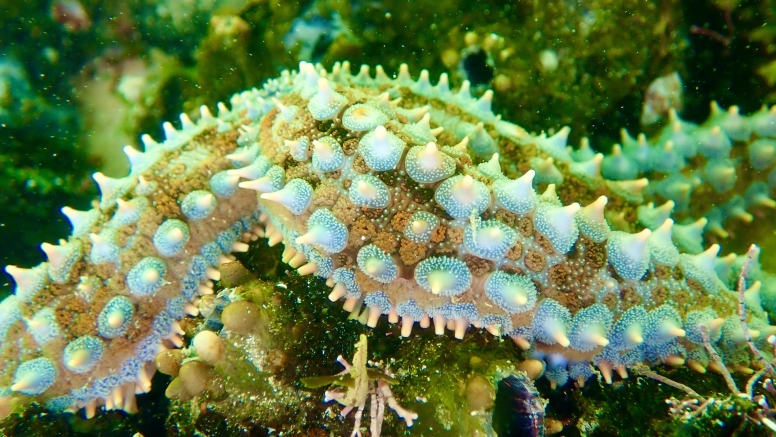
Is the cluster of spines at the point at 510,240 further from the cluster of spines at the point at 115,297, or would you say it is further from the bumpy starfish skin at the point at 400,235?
the cluster of spines at the point at 115,297

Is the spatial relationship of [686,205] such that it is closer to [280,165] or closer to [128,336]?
[280,165]

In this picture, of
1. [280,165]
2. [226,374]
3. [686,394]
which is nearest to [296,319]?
[226,374]

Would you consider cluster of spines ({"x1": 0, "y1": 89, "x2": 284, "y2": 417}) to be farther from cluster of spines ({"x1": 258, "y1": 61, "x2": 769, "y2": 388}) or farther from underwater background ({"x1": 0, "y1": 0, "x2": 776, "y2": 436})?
cluster of spines ({"x1": 258, "y1": 61, "x2": 769, "y2": 388})

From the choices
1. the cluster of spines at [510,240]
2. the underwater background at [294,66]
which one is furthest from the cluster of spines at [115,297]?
the cluster of spines at [510,240]

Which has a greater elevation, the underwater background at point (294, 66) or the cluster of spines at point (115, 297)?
the underwater background at point (294, 66)

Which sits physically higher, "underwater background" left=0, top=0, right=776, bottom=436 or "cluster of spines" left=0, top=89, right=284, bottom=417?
"underwater background" left=0, top=0, right=776, bottom=436

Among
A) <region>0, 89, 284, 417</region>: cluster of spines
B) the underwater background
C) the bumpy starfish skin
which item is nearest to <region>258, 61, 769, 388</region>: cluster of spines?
the bumpy starfish skin

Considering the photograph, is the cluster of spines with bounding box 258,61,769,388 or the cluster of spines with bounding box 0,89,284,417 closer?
the cluster of spines with bounding box 258,61,769,388

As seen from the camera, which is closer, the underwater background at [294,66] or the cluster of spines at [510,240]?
the cluster of spines at [510,240]
